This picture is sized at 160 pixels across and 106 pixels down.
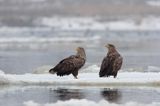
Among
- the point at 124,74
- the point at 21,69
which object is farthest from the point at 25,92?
the point at 21,69

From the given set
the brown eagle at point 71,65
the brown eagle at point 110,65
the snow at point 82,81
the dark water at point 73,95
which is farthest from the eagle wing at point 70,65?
the dark water at point 73,95

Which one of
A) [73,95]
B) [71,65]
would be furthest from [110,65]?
[73,95]

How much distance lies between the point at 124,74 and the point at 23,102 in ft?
14.6

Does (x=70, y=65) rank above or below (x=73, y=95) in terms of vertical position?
above

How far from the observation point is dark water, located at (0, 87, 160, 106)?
433 inches

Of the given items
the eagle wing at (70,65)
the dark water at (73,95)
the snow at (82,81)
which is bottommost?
the dark water at (73,95)

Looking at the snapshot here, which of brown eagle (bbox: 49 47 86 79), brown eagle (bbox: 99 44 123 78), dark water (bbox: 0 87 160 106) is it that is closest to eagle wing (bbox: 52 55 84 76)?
brown eagle (bbox: 49 47 86 79)

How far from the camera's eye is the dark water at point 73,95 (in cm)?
1100

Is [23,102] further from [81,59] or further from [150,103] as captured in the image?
[81,59]

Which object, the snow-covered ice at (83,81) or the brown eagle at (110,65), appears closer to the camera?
the snow-covered ice at (83,81)

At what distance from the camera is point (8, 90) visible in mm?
12383

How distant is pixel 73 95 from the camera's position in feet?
38.2

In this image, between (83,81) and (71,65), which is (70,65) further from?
(83,81)

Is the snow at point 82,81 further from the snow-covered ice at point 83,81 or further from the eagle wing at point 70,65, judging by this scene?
the eagle wing at point 70,65
